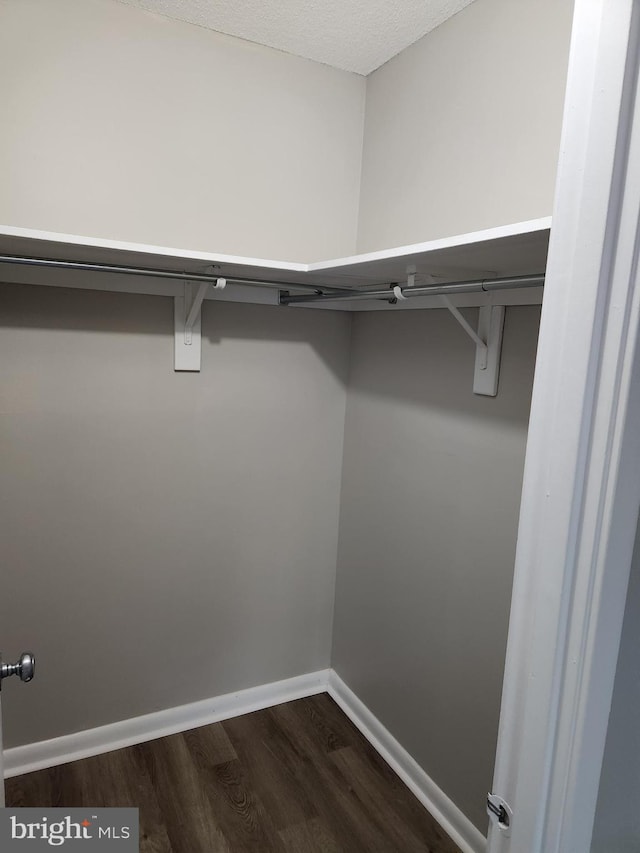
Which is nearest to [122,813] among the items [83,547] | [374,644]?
[83,547]

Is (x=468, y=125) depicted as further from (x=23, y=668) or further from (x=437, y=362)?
(x=23, y=668)

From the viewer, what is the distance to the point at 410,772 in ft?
6.12

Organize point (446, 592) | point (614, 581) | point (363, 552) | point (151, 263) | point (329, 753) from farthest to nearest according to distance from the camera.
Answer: point (363, 552) < point (329, 753) < point (446, 592) < point (151, 263) < point (614, 581)

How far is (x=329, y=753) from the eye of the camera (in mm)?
1977

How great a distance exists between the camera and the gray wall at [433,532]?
1.53m

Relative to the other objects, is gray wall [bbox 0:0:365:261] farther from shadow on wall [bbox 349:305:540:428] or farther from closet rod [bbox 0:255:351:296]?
shadow on wall [bbox 349:305:540:428]

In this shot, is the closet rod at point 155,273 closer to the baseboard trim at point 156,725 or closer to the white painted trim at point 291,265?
the white painted trim at point 291,265

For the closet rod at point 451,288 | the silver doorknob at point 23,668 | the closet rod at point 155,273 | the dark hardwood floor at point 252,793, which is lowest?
the dark hardwood floor at point 252,793

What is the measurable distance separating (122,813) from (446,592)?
1.13 metres

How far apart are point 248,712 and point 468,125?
6.98ft

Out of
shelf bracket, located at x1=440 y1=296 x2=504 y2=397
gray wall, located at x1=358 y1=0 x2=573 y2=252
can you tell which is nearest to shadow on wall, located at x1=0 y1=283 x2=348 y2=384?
gray wall, located at x1=358 y1=0 x2=573 y2=252

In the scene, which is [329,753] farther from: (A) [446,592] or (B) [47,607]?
(B) [47,607]

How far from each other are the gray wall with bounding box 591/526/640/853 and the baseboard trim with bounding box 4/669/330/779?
160 cm

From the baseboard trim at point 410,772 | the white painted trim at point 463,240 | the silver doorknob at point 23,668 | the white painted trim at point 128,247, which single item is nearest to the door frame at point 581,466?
the white painted trim at point 463,240
